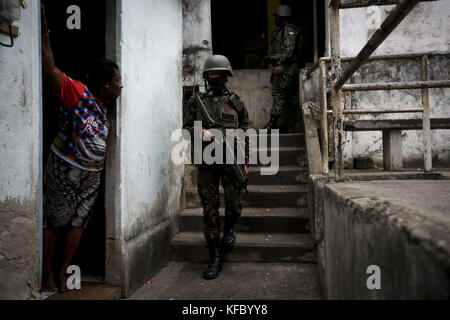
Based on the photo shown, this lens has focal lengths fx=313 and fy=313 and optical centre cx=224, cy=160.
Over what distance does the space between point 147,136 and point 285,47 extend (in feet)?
11.9

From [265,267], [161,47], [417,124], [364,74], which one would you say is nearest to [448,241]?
[265,267]

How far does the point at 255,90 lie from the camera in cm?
648

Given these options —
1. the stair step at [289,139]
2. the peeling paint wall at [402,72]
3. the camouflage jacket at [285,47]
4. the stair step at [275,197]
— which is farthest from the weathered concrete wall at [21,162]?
the peeling paint wall at [402,72]

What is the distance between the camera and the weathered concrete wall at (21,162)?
175 cm

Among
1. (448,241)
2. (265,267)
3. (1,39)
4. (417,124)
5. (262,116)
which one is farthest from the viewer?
(262,116)

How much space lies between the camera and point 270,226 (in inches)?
154

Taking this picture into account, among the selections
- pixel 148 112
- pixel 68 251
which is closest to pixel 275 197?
pixel 148 112

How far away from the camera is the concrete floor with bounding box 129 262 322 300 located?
2793mm

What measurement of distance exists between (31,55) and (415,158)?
18.7 ft

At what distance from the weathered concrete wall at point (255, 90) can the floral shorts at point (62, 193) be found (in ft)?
14.5

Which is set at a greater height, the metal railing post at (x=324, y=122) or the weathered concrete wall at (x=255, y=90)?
the weathered concrete wall at (x=255, y=90)

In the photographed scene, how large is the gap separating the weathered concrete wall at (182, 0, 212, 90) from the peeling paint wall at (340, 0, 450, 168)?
2.46 meters

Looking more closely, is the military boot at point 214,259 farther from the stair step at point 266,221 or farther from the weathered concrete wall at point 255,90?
the weathered concrete wall at point 255,90

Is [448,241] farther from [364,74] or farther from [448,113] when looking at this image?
[448,113]
